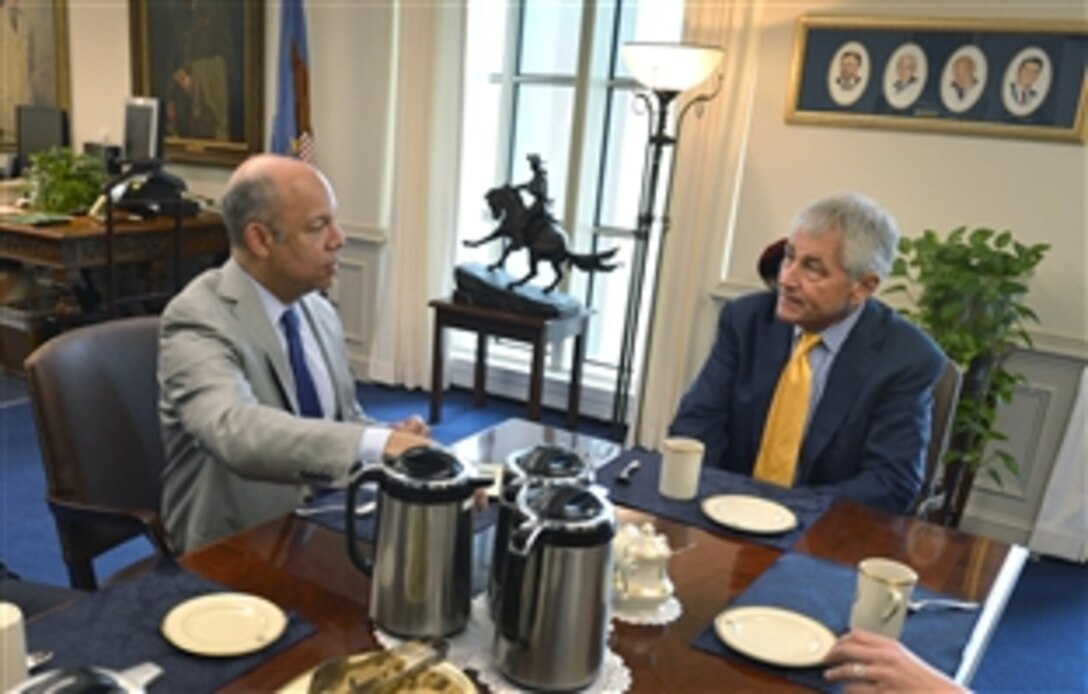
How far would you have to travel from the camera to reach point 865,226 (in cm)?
186

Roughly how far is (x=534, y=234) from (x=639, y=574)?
2.64 m

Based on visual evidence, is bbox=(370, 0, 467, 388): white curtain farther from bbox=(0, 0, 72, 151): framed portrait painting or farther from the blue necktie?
the blue necktie

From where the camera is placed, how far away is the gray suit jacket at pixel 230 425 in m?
1.34

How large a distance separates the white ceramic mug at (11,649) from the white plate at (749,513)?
1014 millimetres

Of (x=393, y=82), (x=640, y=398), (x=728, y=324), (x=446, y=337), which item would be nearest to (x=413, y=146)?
(x=393, y=82)

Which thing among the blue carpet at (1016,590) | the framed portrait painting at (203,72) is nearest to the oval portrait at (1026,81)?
the blue carpet at (1016,590)

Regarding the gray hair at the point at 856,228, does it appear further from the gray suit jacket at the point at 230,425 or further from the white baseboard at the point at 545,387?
the white baseboard at the point at 545,387

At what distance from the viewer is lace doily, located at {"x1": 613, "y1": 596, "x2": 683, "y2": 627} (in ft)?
3.77

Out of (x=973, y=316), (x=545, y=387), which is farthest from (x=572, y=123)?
(x=973, y=316)

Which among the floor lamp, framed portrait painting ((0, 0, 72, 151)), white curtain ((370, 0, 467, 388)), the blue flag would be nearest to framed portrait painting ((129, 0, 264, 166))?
the blue flag

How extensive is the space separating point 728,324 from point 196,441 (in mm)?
1207

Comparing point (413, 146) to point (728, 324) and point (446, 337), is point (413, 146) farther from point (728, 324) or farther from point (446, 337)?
point (728, 324)

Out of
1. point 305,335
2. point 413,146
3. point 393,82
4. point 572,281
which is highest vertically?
point 393,82

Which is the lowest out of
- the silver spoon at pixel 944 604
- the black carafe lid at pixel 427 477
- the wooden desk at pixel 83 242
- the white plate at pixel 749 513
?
the wooden desk at pixel 83 242
